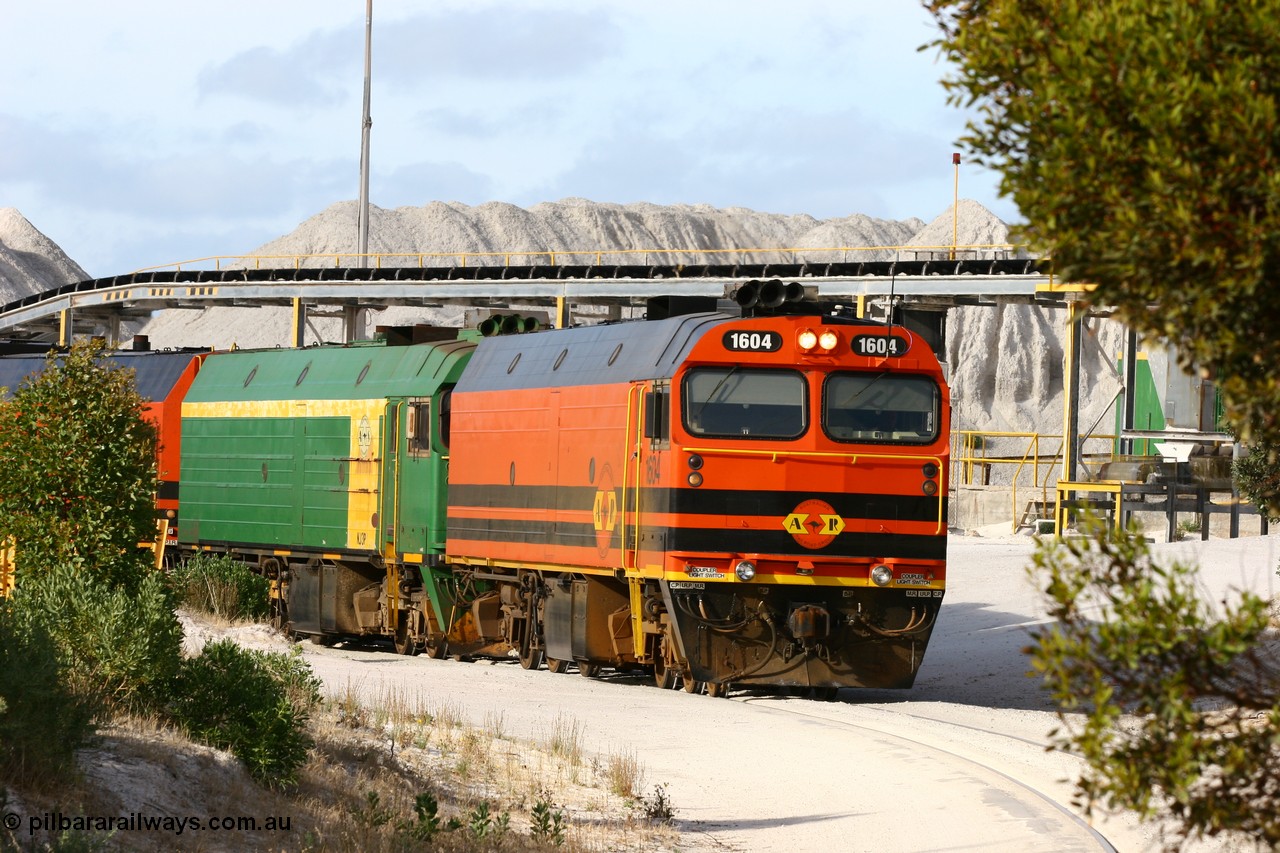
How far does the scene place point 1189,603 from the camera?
5.88 meters

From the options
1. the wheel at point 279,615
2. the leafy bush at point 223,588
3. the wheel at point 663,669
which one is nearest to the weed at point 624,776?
the wheel at point 663,669

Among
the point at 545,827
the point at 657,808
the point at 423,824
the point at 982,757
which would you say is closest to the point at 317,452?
the point at 982,757

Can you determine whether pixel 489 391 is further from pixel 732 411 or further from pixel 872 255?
pixel 872 255

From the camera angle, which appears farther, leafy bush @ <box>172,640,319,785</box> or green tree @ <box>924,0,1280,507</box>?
leafy bush @ <box>172,640,319,785</box>

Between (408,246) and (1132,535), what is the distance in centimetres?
15106

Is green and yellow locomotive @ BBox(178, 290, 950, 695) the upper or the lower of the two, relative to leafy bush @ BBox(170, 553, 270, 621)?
upper

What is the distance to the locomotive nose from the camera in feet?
62.0

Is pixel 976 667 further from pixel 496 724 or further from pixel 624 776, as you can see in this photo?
pixel 624 776

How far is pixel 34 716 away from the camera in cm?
1016

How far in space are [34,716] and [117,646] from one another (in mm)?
2730

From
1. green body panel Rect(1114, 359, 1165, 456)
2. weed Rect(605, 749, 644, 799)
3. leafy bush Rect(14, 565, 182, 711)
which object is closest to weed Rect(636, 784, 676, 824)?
weed Rect(605, 749, 644, 799)

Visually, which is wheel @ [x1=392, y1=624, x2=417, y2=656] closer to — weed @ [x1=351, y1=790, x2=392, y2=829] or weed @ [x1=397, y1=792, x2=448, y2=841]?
weed @ [x1=351, y1=790, x2=392, y2=829]

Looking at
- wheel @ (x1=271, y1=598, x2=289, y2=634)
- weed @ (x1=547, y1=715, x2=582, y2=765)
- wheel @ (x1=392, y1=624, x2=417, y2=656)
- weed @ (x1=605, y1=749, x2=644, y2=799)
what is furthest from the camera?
wheel @ (x1=271, y1=598, x2=289, y2=634)

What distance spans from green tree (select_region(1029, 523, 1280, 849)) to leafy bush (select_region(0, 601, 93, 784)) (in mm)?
6237
